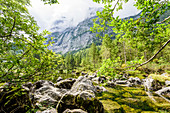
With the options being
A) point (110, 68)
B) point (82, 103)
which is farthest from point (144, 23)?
point (82, 103)

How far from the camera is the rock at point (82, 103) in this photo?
5023mm

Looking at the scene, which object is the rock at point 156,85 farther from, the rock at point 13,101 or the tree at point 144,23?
the rock at point 13,101

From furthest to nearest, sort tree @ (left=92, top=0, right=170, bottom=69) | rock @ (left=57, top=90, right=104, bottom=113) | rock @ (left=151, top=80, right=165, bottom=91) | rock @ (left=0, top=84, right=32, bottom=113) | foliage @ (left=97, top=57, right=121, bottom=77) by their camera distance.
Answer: rock @ (left=151, top=80, right=165, bottom=91) → rock @ (left=57, top=90, right=104, bottom=113) → rock @ (left=0, top=84, right=32, bottom=113) → foliage @ (left=97, top=57, right=121, bottom=77) → tree @ (left=92, top=0, right=170, bottom=69)

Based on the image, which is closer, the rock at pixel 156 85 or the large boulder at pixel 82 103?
the large boulder at pixel 82 103

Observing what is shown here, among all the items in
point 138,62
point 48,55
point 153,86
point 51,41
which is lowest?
point 153,86

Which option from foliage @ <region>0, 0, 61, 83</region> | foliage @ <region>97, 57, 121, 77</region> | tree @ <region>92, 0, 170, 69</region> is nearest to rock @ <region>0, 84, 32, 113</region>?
foliage @ <region>0, 0, 61, 83</region>

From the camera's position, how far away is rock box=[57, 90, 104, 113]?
502cm

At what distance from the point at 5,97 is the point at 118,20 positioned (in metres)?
6.90

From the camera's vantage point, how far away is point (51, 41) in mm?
4043

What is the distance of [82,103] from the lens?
5156 mm

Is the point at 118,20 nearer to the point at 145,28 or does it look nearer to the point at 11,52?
the point at 145,28

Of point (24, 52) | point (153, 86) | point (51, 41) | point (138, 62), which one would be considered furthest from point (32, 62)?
point (153, 86)

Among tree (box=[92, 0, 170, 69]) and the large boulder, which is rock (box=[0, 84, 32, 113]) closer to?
the large boulder

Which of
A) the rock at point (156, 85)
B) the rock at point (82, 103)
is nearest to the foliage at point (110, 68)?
the rock at point (82, 103)
